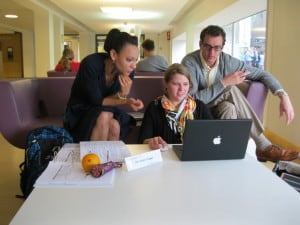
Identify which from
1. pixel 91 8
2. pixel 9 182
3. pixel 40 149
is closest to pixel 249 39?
pixel 91 8

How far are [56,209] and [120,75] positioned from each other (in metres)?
1.32

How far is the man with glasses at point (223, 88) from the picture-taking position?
223cm

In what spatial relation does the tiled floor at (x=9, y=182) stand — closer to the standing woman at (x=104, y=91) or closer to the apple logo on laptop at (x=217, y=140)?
the standing woman at (x=104, y=91)

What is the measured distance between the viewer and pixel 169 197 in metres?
0.97

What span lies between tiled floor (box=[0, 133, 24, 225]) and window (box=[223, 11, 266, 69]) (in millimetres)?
3196

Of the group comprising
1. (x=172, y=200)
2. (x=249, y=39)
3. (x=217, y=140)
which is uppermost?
(x=249, y=39)

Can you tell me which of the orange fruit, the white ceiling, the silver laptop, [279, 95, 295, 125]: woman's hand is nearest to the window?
the white ceiling

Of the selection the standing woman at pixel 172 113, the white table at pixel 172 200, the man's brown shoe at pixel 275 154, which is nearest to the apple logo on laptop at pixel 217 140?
the white table at pixel 172 200

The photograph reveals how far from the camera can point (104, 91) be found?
2191 mm

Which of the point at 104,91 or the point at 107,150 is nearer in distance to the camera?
the point at 107,150

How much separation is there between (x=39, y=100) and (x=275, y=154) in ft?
6.79

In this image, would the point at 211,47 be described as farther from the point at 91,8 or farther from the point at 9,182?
the point at 91,8

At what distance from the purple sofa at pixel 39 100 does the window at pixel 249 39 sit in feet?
6.40

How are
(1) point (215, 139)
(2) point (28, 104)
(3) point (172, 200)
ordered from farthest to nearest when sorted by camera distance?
(2) point (28, 104) → (1) point (215, 139) → (3) point (172, 200)
